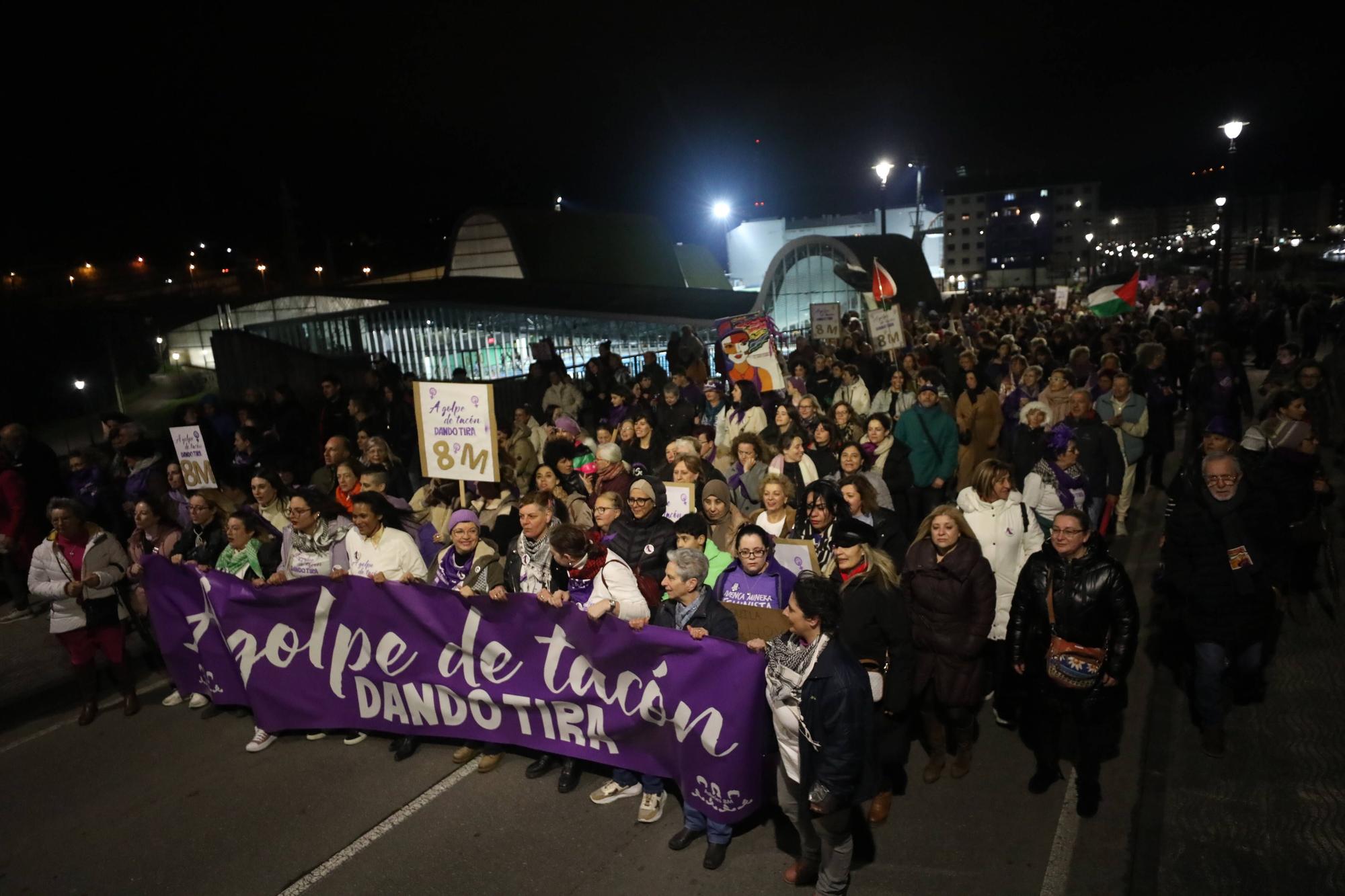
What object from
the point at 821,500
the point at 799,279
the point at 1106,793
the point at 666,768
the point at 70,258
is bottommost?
the point at 1106,793

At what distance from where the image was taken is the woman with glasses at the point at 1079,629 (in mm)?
4230

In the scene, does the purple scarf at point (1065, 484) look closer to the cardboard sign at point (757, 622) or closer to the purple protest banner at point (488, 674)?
the cardboard sign at point (757, 622)

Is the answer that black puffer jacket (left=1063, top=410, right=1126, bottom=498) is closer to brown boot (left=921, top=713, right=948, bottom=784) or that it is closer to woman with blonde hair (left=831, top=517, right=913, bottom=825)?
brown boot (left=921, top=713, right=948, bottom=784)

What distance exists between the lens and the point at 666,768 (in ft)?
15.1

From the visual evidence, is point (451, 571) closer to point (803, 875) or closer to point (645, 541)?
point (645, 541)

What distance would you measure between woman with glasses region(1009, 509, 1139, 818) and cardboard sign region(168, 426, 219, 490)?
684cm

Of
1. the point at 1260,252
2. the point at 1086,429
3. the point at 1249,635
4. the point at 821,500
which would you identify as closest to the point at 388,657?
the point at 821,500

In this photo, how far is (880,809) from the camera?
4.52 meters

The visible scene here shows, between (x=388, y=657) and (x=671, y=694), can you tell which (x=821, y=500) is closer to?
(x=671, y=694)

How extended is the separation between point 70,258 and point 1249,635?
41.4 metres

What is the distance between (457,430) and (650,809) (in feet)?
10.8

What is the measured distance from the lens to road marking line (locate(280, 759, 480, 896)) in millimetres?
4340

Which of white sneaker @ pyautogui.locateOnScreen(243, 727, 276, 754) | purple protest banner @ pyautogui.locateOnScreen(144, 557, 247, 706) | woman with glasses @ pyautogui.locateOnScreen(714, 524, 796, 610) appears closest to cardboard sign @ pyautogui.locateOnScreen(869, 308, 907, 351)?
woman with glasses @ pyautogui.locateOnScreen(714, 524, 796, 610)

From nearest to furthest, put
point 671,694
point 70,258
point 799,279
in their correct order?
point 671,694 → point 799,279 → point 70,258
